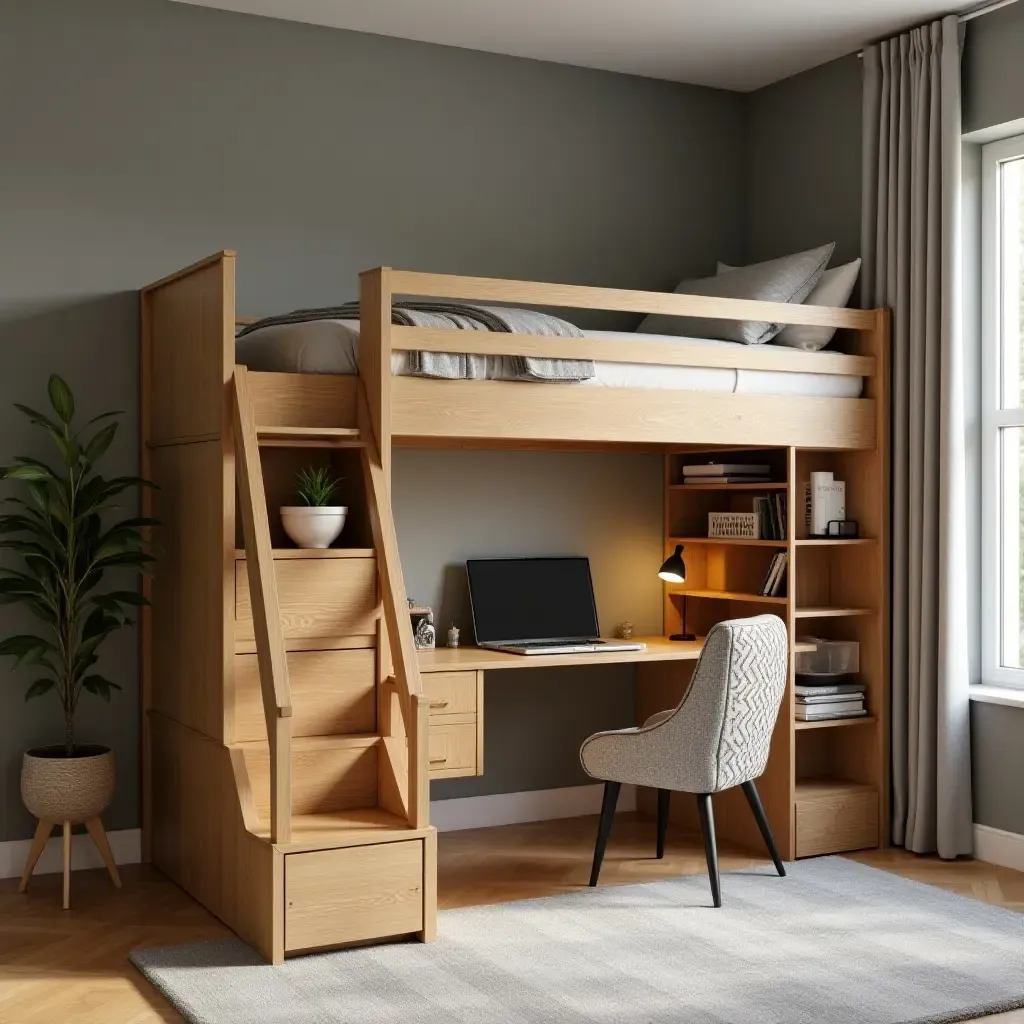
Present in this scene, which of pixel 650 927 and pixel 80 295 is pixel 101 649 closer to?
pixel 80 295

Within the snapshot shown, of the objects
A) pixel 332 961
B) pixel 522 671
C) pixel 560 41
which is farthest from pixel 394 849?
pixel 560 41

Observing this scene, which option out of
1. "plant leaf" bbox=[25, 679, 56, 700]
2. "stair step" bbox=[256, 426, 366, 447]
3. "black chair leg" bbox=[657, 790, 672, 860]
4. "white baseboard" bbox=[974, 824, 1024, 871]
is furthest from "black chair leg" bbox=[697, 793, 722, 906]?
"plant leaf" bbox=[25, 679, 56, 700]

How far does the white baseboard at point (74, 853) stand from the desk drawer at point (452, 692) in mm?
1103

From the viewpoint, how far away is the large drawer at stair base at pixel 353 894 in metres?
3.35

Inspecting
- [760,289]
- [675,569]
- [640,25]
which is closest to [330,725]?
[675,569]

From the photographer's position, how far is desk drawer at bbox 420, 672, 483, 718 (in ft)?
13.4

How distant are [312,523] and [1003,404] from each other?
234 centimetres

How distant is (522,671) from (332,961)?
1778 millimetres

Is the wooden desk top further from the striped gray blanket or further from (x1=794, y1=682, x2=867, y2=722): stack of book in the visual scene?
the striped gray blanket

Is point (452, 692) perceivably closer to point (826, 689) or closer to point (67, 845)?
point (67, 845)

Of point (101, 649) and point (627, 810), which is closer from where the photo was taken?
point (101, 649)

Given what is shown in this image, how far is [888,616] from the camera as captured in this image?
4.66 metres

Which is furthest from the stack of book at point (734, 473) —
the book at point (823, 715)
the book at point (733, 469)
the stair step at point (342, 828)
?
the stair step at point (342, 828)

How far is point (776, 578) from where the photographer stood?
457 centimetres
